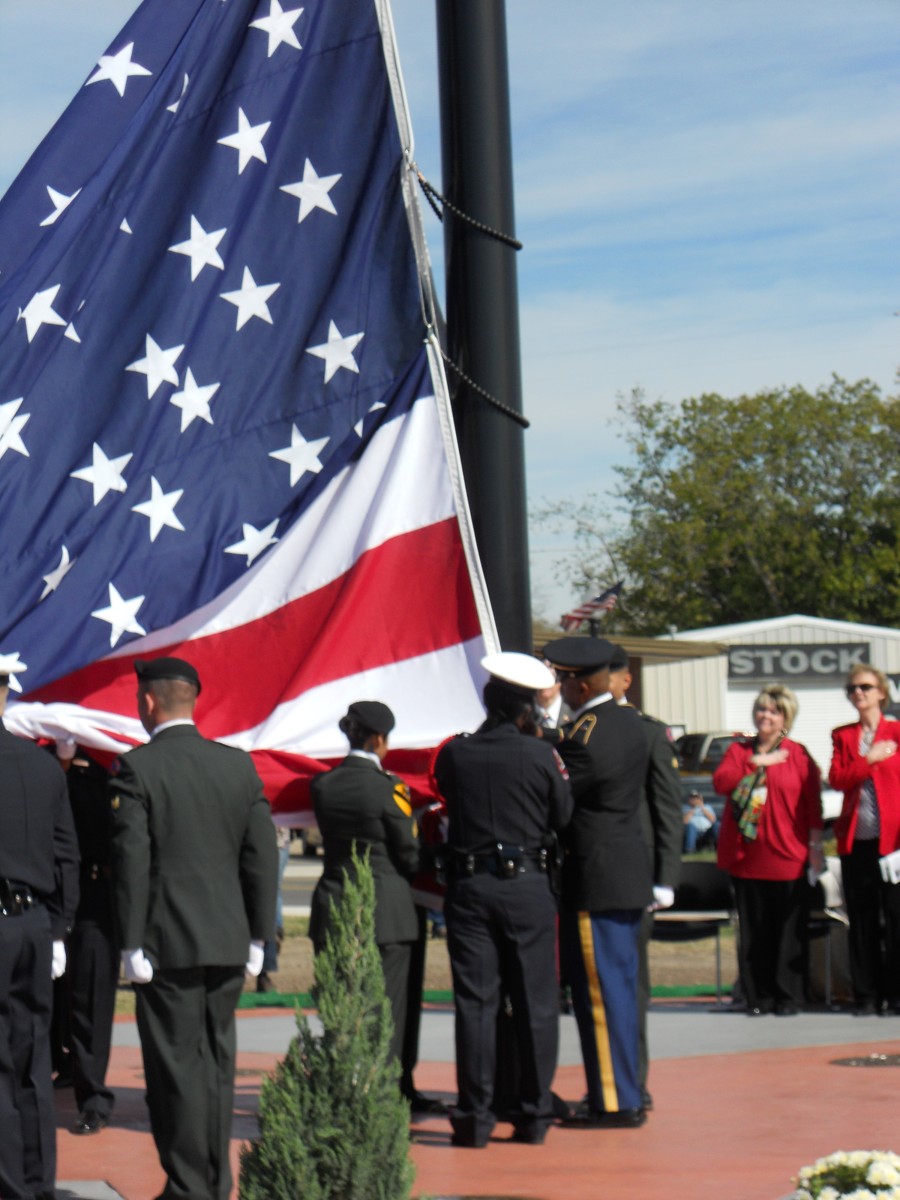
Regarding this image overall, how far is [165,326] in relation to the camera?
274 inches

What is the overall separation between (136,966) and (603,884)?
91.2 inches

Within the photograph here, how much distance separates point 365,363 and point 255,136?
1.03 metres

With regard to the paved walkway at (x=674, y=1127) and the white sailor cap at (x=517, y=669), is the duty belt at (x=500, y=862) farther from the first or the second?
the paved walkway at (x=674, y=1127)

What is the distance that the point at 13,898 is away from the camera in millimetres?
6281

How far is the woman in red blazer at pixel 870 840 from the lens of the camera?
35.6 ft

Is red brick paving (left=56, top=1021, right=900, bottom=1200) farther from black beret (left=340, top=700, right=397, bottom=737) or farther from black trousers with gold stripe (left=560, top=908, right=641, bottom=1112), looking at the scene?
black beret (left=340, top=700, right=397, bottom=737)

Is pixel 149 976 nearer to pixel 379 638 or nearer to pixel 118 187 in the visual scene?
pixel 379 638

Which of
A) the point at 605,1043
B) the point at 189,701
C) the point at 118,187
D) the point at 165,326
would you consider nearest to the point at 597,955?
the point at 605,1043

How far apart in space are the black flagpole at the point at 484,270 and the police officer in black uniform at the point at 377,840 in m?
1.20

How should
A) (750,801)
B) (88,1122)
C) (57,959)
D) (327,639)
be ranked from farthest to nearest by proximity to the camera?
(750,801), (88,1122), (327,639), (57,959)

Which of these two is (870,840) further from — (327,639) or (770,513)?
(770,513)

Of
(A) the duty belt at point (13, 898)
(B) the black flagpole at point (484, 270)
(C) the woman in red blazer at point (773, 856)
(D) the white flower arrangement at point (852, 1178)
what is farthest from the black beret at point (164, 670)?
(C) the woman in red blazer at point (773, 856)

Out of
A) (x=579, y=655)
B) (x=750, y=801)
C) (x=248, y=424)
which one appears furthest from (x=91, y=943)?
(x=750, y=801)

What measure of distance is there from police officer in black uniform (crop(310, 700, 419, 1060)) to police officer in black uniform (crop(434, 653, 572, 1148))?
22 centimetres
